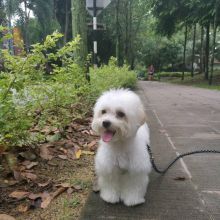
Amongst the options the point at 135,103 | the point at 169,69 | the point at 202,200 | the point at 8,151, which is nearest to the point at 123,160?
the point at 135,103

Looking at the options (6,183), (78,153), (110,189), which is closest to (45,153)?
(78,153)

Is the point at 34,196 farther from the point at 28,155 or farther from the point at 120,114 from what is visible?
the point at 120,114

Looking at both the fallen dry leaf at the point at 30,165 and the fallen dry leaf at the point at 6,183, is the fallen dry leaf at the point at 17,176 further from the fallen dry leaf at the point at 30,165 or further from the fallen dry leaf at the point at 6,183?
the fallen dry leaf at the point at 30,165

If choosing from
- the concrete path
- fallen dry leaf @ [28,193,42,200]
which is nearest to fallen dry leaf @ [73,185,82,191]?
the concrete path

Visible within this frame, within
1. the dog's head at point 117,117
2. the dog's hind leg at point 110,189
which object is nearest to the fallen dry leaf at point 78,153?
the dog's hind leg at point 110,189

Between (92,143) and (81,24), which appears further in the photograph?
(81,24)

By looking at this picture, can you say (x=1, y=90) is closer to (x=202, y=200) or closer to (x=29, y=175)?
(x=29, y=175)

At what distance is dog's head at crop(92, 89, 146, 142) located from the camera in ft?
9.83

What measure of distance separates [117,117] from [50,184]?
1.17 meters

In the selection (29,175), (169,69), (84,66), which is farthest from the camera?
(169,69)

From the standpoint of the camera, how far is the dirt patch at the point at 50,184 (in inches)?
126

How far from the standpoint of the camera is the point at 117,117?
3.04m

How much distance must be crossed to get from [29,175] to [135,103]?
1.44 metres

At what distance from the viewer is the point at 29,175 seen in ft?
12.5
